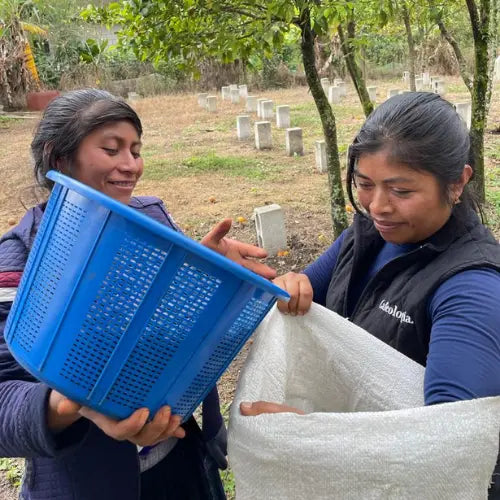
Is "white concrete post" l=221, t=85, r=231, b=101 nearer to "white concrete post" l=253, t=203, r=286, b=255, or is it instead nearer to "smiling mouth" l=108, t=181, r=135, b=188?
"white concrete post" l=253, t=203, r=286, b=255

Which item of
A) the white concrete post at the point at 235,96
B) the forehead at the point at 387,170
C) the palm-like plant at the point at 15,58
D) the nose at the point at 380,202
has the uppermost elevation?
the palm-like plant at the point at 15,58

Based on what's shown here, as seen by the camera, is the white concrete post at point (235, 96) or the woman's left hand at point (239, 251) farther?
the white concrete post at point (235, 96)

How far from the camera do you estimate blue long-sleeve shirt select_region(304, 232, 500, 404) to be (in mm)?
1104

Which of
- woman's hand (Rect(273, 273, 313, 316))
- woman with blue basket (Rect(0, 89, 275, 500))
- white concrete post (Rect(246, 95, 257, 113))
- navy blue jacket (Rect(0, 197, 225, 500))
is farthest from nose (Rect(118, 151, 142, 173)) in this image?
white concrete post (Rect(246, 95, 257, 113))

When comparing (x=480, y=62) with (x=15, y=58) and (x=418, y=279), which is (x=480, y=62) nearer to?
(x=418, y=279)

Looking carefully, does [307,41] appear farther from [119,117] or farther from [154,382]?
[154,382]

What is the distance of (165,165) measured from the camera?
32.0 feet

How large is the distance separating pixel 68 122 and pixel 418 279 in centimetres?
101

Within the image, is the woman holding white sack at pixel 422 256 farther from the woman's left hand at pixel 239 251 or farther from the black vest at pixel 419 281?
the woman's left hand at pixel 239 251

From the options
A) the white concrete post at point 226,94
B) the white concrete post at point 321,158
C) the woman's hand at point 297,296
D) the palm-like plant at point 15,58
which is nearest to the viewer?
the woman's hand at point 297,296

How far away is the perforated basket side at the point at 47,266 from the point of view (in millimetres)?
967

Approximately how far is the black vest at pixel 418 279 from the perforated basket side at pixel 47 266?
0.78m

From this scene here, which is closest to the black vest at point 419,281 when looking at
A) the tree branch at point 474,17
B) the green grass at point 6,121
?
the tree branch at point 474,17

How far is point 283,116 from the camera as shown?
488 inches
